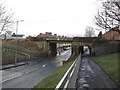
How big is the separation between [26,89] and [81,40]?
68056 mm

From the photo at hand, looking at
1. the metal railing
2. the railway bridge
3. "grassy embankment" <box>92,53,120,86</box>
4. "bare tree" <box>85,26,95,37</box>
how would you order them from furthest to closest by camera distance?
1. "bare tree" <box>85,26,95,37</box>
2. the railway bridge
3. "grassy embankment" <box>92,53,120,86</box>
4. the metal railing

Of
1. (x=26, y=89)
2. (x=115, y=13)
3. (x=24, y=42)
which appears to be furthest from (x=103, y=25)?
(x=24, y=42)

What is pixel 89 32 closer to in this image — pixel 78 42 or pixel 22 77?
pixel 78 42

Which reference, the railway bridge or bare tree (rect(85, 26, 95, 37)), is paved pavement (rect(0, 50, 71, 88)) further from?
bare tree (rect(85, 26, 95, 37))

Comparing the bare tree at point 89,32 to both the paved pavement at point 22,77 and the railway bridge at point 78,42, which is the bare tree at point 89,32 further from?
the paved pavement at point 22,77

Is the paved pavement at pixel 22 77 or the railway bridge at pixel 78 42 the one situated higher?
the railway bridge at pixel 78 42

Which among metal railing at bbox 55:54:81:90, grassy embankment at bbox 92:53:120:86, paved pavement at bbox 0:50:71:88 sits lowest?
paved pavement at bbox 0:50:71:88

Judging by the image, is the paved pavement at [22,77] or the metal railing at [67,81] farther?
the paved pavement at [22,77]

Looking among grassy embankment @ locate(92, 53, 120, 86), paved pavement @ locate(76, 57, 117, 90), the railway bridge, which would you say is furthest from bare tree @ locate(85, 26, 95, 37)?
paved pavement @ locate(76, 57, 117, 90)

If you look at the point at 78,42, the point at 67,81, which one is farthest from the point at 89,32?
the point at 67,81

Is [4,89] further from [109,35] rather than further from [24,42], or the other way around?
[109,35]

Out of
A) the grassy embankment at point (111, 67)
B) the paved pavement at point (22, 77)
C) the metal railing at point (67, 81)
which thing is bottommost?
the paved pavement at point (22, 77)

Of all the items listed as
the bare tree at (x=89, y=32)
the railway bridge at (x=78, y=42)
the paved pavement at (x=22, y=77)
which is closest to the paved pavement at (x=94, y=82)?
the paved pavement at (x=22, y=77)

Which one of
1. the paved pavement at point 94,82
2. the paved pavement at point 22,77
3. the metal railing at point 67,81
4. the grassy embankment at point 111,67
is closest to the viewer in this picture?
the metal railing at point 67,81
